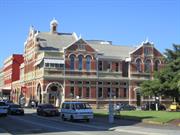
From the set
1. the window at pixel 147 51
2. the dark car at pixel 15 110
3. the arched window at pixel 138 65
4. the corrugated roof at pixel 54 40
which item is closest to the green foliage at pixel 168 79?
the dark car at pixel 15 110

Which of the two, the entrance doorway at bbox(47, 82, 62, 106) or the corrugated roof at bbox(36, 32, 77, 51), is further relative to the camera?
the corrugated roof at bbox(36, 32, 77, 51)

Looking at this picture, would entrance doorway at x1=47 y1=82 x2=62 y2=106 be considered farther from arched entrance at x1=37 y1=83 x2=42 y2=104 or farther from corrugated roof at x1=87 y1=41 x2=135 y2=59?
corrugated roof at x1=87 y1=41 x2=135 y2=59

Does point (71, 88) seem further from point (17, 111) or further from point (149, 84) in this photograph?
point (17, 111)

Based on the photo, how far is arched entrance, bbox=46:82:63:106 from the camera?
85188 mm

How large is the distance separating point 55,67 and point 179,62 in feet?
92.8

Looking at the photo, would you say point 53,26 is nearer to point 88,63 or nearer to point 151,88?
point 88,63

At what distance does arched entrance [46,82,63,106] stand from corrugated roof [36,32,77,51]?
779 cm

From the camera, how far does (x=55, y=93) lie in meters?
86.2

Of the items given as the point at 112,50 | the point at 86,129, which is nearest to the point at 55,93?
the point at 112,50

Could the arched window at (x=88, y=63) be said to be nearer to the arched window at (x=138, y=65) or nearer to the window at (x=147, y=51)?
the arched window at (x=138, y=65)

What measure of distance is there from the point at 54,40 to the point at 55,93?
1273 centimetres

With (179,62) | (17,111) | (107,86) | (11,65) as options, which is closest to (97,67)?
(107,86)

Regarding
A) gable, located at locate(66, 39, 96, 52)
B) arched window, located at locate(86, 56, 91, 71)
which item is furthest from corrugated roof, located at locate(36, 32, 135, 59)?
arched window, located at locate(86, 56, 91, 71)

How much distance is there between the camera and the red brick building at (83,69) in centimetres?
8525
